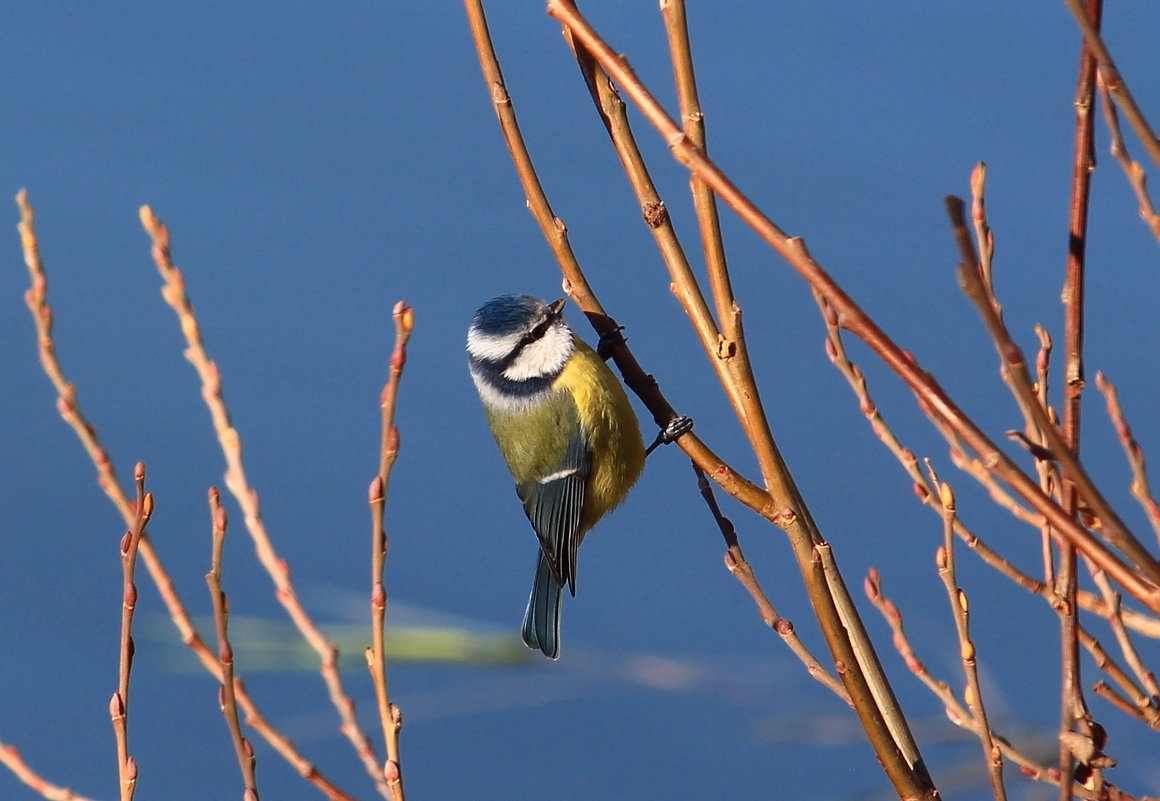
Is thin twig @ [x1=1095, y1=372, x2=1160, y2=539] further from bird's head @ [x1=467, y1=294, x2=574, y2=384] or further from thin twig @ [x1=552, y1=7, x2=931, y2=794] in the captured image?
bird's head @ [x1=467, y1=294, x2=574, y2=384]

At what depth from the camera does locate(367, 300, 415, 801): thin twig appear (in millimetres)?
795

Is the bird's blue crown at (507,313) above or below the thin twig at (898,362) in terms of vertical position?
above

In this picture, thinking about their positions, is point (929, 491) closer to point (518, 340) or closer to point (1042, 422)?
point (1042, 422)

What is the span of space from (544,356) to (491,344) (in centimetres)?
11

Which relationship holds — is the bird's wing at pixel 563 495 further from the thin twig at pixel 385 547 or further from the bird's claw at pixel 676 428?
the thin twig at pixel 385 547

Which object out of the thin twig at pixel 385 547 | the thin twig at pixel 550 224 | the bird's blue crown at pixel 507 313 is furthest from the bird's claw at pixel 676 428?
the bird's blue crown at pixel 507 313

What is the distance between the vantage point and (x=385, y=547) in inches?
31.9

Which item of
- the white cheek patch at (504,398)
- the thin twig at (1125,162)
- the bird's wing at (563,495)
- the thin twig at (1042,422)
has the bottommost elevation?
the thin twig at (1042,422)

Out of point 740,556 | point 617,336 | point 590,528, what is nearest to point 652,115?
point 740,556

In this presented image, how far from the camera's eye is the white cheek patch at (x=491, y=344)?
7.11 feet

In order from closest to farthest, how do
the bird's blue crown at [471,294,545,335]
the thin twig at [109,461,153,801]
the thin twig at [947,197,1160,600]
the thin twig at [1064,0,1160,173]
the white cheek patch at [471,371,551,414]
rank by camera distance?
the thin twig at [947,197,1160,600], the thin twig at [1064,0,1160,173], the thin twig at [109,461,153,801], the bird's blue crown at [471,294,545,335], the white cheek patch at [471,371,551,414]

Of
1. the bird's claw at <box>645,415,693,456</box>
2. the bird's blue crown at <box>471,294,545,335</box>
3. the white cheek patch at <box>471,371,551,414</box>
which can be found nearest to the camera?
the bird's claw at <box>645,415,693,456</box>

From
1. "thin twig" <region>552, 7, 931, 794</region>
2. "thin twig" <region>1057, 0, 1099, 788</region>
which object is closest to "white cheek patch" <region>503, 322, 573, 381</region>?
"thin twig" <region>552, 7, 931, 794</region>

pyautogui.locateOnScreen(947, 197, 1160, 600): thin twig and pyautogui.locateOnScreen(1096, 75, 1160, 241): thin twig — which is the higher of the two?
pyautogui.locateOnScreen(1096, 75, 1160, 241): thin twig
